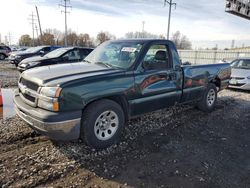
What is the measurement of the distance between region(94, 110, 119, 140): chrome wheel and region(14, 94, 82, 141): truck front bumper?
0.41m

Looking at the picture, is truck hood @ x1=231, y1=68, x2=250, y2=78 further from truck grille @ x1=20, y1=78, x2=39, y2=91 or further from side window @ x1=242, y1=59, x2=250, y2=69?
truck grille @ x1=20, y1=78, x2=39, y2=91

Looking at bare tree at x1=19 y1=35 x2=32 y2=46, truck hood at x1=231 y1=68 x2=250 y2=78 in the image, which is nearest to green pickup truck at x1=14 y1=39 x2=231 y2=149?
truck hood at x1=231 y1=68 x2=250 y2=78

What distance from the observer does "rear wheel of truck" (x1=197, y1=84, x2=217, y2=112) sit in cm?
615

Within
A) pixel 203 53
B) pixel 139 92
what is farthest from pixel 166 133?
pixel 203 53

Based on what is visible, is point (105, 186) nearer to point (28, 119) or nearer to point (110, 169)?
point (110, 169)

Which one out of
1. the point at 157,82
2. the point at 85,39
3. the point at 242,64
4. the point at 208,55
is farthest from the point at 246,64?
the point at 85,39

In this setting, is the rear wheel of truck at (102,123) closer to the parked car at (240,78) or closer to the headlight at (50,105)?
the headlight at (50,105)

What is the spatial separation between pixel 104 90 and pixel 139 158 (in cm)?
123

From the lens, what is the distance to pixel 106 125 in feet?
12.6

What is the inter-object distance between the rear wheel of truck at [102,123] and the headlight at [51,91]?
1.85 ft

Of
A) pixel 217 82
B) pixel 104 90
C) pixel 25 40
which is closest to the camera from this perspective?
pixel 104 90

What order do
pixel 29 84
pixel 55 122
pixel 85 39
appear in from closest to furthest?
pixel 55 122 < pixel 29 84 < pixel 85 39

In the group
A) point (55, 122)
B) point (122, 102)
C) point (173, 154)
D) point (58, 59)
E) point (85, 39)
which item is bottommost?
point (173, 154)

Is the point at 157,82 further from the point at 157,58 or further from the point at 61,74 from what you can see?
the point at 61,74
